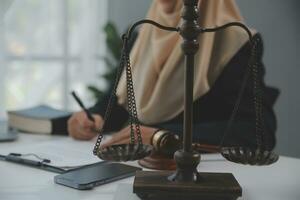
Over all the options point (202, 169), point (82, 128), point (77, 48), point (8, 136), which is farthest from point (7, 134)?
point (77, 48)

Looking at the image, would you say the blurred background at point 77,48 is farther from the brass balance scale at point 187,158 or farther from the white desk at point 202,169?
the brass balance scale at point 187,158

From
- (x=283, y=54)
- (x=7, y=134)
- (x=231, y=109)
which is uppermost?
(x=283, y=54)

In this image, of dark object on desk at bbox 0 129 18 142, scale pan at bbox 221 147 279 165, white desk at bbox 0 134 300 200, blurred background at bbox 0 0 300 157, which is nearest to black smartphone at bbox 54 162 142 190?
white desk at bbox 0 134 300 200

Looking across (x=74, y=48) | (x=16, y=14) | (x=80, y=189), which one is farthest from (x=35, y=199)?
(x=74, y=48)

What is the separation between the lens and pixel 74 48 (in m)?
2.80

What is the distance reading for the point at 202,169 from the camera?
116cm

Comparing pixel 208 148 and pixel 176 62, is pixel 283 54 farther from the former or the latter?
pixel 208 148

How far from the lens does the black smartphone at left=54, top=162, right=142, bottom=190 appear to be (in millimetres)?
981

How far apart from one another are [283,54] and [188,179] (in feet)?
5.31

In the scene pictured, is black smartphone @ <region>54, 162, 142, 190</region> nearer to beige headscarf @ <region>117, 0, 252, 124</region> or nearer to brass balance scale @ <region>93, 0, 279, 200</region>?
brass balance scale @ <region>93, 0, 279, 200</region>

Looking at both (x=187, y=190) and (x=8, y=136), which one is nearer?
(x=187, y=190)

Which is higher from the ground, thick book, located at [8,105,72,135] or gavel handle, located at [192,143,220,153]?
gavel handle, located at [192,143,220,153]

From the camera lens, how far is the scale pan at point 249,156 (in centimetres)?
89

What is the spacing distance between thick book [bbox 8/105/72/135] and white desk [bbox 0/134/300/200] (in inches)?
13.1
